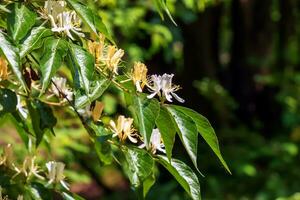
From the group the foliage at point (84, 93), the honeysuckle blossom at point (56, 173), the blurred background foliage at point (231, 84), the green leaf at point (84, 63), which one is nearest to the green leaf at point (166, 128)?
the foliage at point (84, 93)

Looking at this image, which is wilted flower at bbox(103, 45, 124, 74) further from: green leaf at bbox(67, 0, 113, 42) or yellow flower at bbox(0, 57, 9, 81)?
yellow flower at bbox(0, 57, 9, 81)

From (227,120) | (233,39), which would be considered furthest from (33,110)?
(233,39)

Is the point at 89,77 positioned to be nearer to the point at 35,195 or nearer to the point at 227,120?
the point at 35,195

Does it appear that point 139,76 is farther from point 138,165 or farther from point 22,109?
point 22,109

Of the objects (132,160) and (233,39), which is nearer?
(132,160)

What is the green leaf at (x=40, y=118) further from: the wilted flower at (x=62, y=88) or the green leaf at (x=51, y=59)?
the green leaf at (x=51, y=59)
